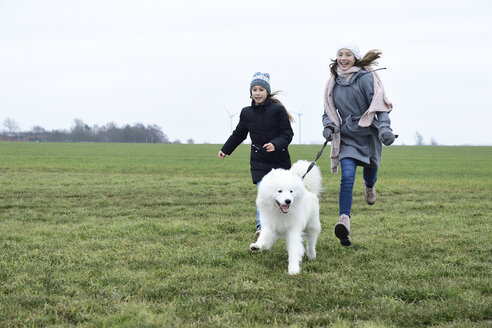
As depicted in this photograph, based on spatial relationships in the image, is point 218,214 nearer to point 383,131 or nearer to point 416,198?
point 383,131

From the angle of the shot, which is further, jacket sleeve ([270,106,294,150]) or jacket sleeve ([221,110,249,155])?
jacket sleeve ([221,110,249,155])

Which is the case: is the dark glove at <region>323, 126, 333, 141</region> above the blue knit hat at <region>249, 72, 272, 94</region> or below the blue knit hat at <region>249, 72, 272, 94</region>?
below

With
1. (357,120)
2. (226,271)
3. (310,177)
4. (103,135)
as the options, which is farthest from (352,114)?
(103,135)

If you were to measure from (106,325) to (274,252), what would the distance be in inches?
109

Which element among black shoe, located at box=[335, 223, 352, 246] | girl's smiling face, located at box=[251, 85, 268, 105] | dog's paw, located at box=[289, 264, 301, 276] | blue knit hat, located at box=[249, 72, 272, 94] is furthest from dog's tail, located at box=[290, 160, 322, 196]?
blue knit hat, located at box=[249, 72, 272, 94]

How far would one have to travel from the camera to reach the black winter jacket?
6.38 meters

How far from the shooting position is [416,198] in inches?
450

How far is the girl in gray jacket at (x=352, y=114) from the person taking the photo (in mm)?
5555

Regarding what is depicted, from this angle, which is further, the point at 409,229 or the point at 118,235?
the point at 409,229

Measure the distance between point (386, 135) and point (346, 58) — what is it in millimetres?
1087

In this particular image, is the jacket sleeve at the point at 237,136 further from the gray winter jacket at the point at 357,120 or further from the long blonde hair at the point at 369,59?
the long blonde hair at the point at 369,59

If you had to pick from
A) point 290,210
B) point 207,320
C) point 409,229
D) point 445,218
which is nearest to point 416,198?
point 445,218

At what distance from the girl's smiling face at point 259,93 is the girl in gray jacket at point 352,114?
34.9 inches

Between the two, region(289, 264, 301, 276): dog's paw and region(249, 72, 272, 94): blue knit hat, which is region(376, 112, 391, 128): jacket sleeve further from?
region(289, 264, 301, 276): dog's paw
